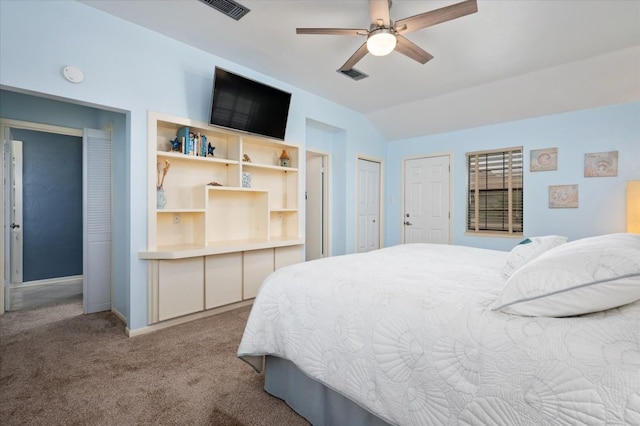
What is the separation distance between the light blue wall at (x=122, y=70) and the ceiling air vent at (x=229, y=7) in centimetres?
75

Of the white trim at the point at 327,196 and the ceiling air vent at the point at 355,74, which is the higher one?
the ceiling air vent at the point at 355,74

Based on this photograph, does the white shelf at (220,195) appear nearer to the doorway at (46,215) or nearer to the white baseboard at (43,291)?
the white baseboard at (43,291)

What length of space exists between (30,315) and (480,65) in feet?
18.2

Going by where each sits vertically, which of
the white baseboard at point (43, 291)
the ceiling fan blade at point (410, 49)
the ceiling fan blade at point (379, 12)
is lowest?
the white baseboard at point (43, 291)

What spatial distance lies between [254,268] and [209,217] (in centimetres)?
77

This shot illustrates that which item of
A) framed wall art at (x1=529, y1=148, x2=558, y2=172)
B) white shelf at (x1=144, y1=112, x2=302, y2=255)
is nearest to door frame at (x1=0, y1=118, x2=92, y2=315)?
white shelf at (x1=144, y1=112, x2=302, y2=255)

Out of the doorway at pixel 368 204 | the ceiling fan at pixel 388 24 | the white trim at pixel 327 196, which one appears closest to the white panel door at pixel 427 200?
the doorway at pixel 368 204

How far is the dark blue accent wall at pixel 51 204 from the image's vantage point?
14.3 ft

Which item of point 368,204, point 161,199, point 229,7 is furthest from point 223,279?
point 368,204

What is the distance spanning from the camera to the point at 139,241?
273 centimetres

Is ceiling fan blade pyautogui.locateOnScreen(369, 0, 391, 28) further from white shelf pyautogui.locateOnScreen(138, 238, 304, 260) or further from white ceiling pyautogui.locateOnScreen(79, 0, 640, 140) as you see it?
white shelf pyautogui.locateOnScreen(138, 238, 304, 260)

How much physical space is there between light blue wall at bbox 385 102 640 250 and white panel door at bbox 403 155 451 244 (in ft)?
0.55

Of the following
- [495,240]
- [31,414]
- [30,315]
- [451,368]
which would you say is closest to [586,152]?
[495,240]

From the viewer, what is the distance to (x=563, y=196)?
4.00 meters
